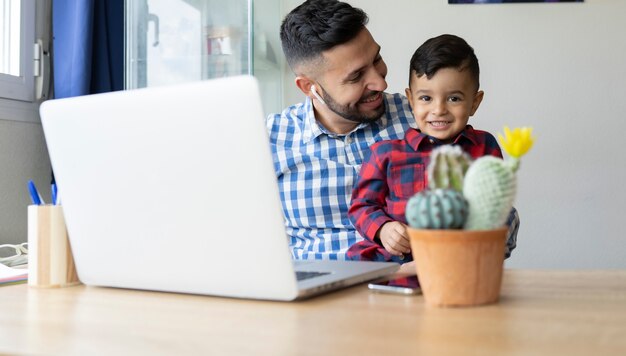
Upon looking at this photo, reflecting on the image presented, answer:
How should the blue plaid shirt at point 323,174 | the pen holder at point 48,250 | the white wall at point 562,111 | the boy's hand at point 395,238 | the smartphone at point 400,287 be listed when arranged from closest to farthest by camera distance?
1. the smartphone at point 400,287
2. the pen holder at point 48,250
3. the boy's hand at point 395,238
4. the blue plaid shirt at point 323,174
5. the white wall at point 562,111

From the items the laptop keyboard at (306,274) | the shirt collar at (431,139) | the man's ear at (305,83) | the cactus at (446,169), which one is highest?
the man's ear at (305,83)

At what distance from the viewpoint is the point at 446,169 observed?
71 centimetres

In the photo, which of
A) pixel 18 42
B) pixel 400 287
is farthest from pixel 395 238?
pixel 18 42

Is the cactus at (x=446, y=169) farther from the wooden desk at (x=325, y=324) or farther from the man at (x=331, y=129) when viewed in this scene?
the man at (x=331, y=129)

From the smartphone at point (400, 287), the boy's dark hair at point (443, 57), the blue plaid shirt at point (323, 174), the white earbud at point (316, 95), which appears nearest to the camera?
the smartphone at point (400, 287)

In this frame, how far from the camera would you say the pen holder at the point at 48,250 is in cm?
95

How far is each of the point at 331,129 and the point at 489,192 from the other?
0.98m

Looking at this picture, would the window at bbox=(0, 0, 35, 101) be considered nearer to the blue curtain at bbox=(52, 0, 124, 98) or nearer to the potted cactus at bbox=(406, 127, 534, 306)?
the blue curtain at bbox=(52, 0, 124, 98)

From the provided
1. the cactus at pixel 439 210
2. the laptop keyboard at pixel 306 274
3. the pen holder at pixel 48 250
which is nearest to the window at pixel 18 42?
the pen holder at pixel 48 250

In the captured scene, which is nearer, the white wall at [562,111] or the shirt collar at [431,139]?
the shirt collar at [431,139]

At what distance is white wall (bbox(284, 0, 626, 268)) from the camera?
242 centimetres

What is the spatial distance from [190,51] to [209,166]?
1440 mm

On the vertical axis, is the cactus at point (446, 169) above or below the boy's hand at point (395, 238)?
above

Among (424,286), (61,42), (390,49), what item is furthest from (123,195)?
(390,49)
